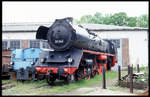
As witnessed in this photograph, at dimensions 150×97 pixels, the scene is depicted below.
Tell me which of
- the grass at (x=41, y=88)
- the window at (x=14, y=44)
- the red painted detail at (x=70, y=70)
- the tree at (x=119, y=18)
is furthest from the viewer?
the tree at (x=119, y=18)

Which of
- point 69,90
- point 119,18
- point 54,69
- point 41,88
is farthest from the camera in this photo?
point 119,18

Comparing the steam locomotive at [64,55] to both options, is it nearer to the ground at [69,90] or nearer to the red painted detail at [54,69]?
the red painted detail at [54,69]

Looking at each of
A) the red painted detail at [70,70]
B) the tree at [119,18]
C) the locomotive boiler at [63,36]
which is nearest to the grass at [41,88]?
the red painted detail at [70,70]

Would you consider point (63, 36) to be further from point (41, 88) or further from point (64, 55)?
point (41, 88)

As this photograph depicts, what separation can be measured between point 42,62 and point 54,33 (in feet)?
4.84

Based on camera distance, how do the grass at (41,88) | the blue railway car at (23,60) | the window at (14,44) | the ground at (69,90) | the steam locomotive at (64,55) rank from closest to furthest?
the ground at (69,90), the grass at (41,88), the steam locomotive at (64,55), the blue railway car at (23,60), the window at (14,44)

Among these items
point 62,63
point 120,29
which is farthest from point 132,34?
point 62,63

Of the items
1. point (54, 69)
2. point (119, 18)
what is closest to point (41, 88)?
point (54, 69)

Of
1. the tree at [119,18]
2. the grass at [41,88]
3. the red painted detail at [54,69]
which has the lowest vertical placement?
the grass at [41,88]

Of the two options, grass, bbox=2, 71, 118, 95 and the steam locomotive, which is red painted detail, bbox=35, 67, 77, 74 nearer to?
the steam locomotive

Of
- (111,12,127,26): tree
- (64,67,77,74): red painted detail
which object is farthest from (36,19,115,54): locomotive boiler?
(111,12,127,26): tree

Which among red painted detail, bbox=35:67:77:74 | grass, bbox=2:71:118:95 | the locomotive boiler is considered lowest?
grass, bbox=2:71:118:95

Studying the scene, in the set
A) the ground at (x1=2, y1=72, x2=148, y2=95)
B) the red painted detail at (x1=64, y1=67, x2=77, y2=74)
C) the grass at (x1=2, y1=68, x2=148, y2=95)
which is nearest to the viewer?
the ground at (x1=2, y1=72, x2=148, y2=95)

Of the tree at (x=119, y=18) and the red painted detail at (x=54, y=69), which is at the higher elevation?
the tree at (x=119, y=18)
